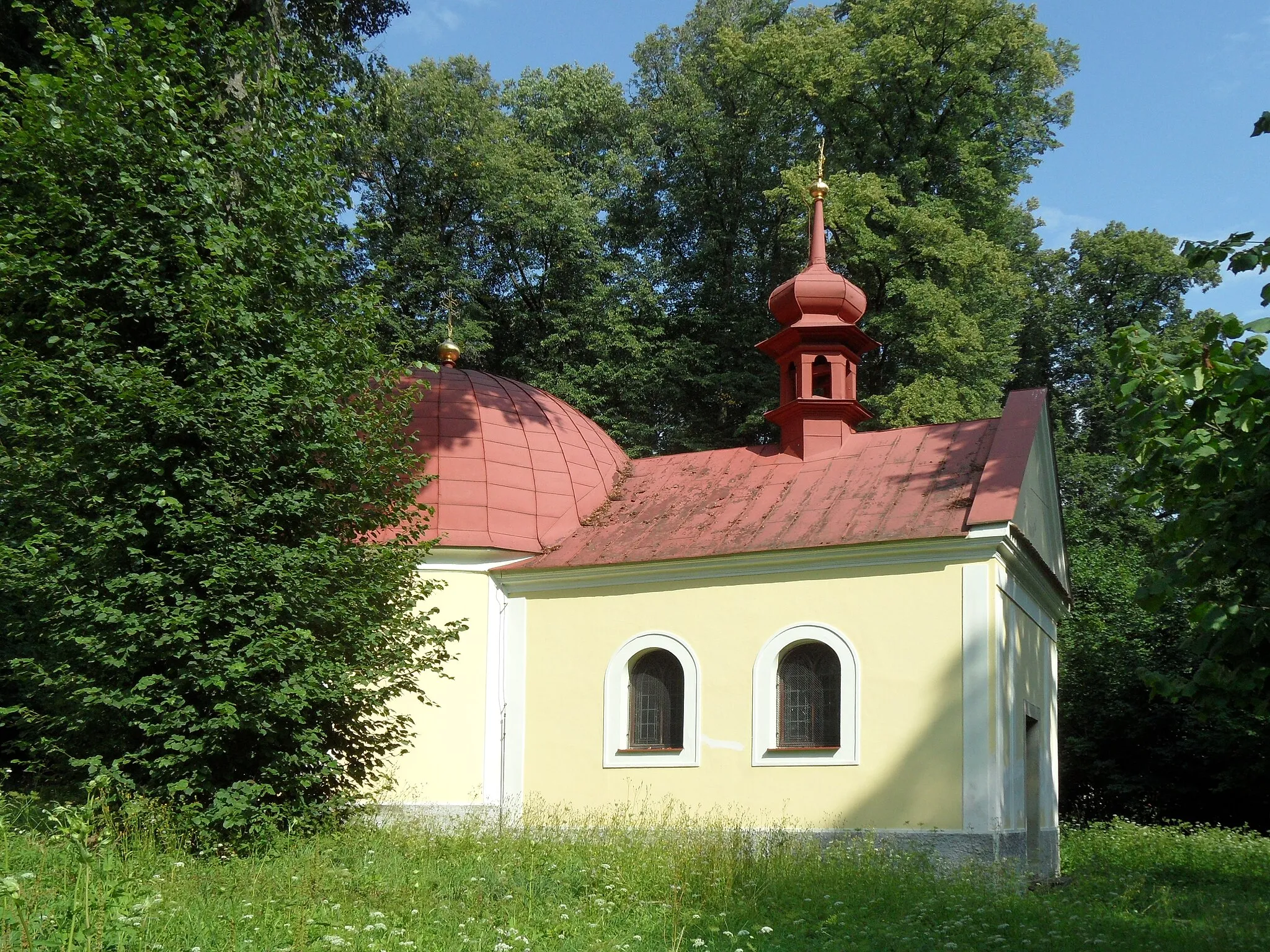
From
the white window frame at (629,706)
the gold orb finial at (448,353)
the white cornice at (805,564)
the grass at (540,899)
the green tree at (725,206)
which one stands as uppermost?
the green tree at (725,206)

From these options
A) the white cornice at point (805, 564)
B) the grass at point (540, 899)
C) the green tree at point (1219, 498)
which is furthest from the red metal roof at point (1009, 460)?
the green tree at point (1219, 498)

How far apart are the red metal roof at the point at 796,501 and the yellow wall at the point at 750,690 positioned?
1.36ft

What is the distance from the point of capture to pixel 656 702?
13.7 meters

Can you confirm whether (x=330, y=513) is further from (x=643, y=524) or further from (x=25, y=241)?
(x=643, y=524)

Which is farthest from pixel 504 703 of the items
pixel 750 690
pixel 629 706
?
pixel 750 690

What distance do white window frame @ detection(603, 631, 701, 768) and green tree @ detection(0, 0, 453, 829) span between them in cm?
415

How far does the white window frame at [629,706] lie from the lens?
43.1 feet

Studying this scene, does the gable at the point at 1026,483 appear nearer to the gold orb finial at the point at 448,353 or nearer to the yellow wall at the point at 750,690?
the yellow wall at the point at 750,690

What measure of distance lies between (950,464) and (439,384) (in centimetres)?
687

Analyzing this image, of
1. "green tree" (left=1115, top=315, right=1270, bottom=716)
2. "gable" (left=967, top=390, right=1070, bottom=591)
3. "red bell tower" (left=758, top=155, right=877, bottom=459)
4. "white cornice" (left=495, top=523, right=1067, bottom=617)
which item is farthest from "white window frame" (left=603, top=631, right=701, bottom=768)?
"green tree" (left=1115, top=315, right=1270, bottom=716)

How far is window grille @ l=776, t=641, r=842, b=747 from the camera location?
12523mm

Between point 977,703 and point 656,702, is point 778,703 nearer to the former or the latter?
point 656,702

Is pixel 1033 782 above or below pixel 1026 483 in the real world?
below

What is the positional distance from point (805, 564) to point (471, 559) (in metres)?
4.16
